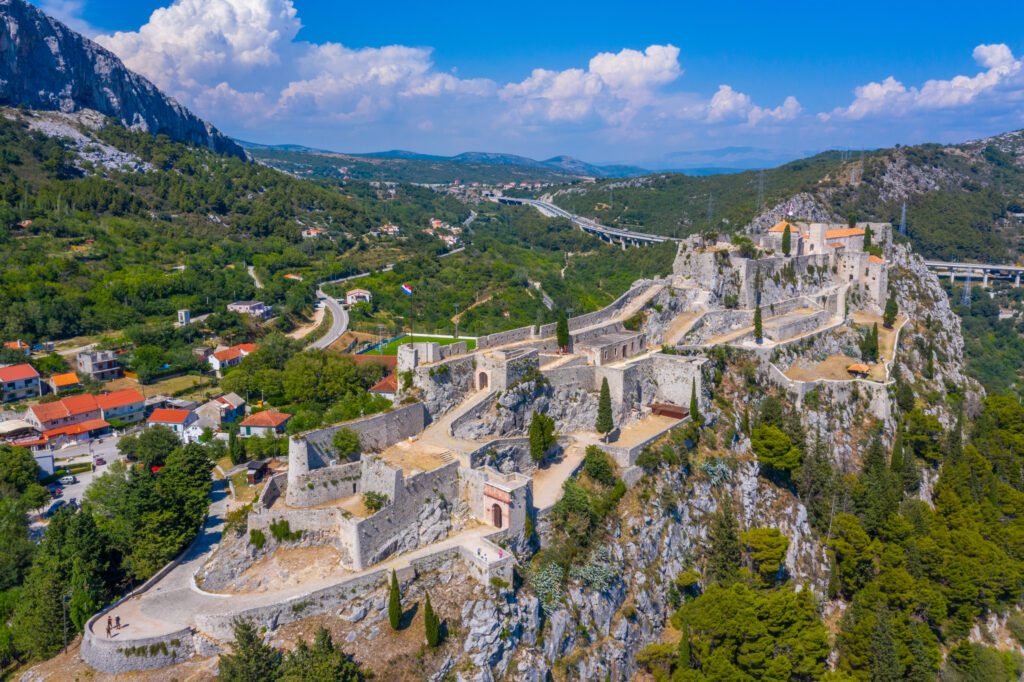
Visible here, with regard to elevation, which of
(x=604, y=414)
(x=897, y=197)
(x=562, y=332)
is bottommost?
(x=604, y=414)

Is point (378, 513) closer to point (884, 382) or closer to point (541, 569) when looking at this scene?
point (541, 569)

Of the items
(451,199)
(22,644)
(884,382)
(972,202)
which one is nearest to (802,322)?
(884,382)

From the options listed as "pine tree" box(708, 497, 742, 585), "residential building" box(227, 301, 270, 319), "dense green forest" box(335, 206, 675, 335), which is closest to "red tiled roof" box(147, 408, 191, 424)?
"dense green forest" box(335, 206, 675, 335)

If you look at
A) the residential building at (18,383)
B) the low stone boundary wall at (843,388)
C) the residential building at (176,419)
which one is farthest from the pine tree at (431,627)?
the residential building at (18,383)

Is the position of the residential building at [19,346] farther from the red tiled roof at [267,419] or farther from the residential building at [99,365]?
the red tiled roof at [267,419]

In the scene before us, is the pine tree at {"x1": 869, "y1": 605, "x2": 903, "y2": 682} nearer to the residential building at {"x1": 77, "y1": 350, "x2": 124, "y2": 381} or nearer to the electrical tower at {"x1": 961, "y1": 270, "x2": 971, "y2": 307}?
the residential building at {"x1": 77, "y1": 350, "x2": 124, "y2": 381}

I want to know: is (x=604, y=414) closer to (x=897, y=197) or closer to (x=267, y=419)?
(x=267, y=419)

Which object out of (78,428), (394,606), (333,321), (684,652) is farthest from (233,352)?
(684,652)
